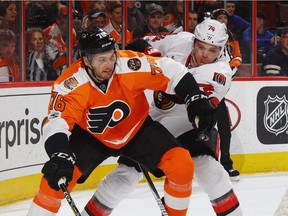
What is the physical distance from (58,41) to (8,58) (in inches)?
22.5

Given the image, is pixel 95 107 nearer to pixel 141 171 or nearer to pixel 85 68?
pixel 85 68

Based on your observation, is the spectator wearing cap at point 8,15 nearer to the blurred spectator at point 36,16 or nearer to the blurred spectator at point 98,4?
the blurred spectator at point 36,16

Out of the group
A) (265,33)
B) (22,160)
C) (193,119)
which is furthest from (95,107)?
(265,33)

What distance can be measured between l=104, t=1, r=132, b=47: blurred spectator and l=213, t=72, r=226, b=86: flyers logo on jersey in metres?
2.66

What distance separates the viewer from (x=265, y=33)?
280 inches

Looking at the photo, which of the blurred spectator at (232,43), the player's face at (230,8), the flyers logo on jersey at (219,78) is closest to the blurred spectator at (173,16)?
the blurred spectator at (232,43)

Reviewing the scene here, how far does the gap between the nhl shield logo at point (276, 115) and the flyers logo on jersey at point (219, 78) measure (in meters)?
2.97

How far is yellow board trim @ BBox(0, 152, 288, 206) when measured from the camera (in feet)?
17.8

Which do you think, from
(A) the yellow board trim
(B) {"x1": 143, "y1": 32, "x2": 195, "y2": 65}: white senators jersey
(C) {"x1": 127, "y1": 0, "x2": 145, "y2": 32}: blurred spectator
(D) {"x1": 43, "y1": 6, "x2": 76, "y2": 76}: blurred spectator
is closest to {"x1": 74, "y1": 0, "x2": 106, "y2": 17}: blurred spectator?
(D) {"x1": 43, "y1": 6, "x2": 76, "y2": 76}: blurred spectator

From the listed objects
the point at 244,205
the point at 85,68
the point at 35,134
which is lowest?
the point at 244,205

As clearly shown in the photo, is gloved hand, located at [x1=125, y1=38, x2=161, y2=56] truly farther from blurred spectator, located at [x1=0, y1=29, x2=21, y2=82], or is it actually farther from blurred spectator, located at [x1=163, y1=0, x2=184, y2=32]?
blurred spectator, located at [x1=163, y1=0, x2=184, y2=32]

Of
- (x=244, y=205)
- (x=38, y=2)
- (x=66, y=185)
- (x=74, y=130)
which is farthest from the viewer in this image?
(x=38, y=2)

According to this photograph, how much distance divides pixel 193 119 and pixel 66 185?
59cm

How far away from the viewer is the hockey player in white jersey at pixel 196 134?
3883 mm
